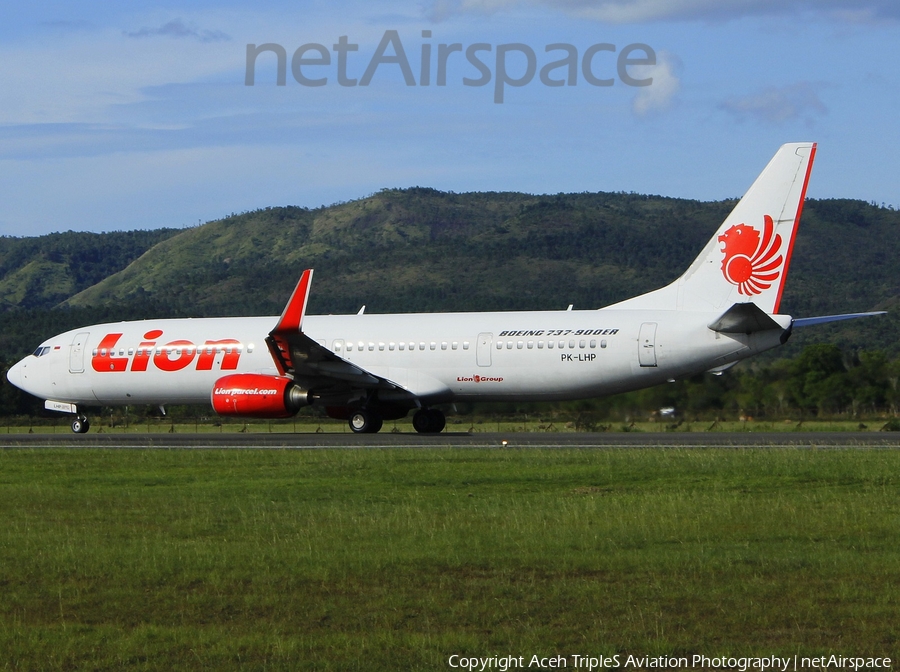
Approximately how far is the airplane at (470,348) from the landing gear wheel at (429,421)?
0.04 meters

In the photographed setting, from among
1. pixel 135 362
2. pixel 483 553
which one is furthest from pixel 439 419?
pixel 483 553

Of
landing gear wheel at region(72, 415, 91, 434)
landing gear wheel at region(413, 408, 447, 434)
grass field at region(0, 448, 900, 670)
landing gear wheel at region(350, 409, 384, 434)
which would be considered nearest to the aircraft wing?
landing gear wheel at region(350, 409, 384, 434)

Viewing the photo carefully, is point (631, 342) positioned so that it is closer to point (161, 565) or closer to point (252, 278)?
point (161, 565)

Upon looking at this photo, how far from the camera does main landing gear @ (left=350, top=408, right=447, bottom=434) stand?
119ft

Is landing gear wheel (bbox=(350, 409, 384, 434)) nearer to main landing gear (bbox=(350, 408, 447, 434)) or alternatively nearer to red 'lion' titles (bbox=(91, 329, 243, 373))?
main landing gear (bbox=(350, 408, 447, 434))

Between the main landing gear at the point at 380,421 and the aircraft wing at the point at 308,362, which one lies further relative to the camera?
the main landing gear at the point at 380,421

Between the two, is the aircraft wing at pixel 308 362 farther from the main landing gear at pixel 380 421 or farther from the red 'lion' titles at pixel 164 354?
the red 'lion' titles at pixel 164 354

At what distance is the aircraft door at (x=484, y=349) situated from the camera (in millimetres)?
34469

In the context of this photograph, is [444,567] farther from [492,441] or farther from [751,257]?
[751,257]

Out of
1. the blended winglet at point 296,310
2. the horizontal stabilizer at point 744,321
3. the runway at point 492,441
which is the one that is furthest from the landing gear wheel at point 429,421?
the horizontal stabilizer at point 744,321

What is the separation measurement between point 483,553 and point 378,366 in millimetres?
24171

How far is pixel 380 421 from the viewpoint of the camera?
3634 cm

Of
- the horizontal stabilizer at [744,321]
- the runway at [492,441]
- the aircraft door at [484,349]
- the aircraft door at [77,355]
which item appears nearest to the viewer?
the runway at [492,441]

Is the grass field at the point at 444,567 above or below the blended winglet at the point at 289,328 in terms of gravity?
below
